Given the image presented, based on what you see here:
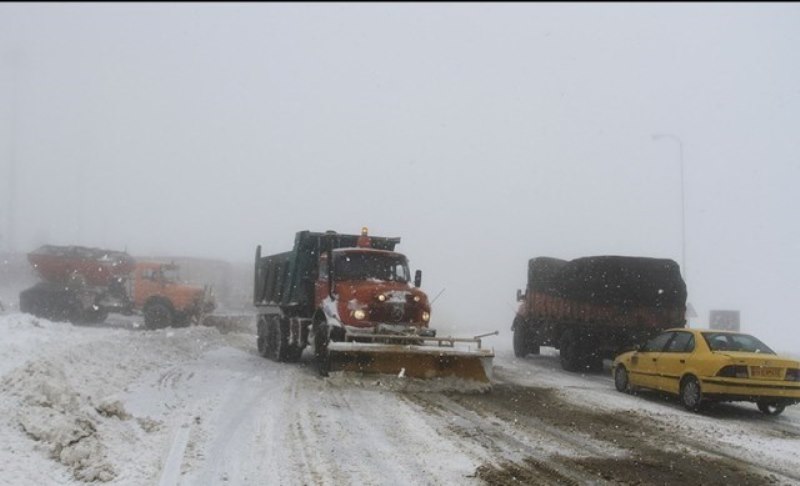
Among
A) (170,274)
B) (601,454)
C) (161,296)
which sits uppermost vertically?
(170,274)

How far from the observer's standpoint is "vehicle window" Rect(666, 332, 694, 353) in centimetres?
1179

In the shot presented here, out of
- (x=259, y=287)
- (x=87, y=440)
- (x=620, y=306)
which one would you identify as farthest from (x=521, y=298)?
(x=87, y=440)

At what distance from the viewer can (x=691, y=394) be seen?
37.0 ft

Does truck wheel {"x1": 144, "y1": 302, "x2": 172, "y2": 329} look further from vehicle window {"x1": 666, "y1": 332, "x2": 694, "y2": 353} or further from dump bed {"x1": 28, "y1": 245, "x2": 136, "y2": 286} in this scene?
vehicle window {"x1": 666, "y1": 332, "x2": 694, "y2": 353}

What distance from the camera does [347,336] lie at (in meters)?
12.7

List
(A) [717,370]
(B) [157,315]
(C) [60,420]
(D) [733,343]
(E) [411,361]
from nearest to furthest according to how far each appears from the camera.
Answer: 1. (C) [60,420]
2. (A) [717,370]
3. (D) [733,343]
4. (E) [411,361]
5. (B) [157,315]

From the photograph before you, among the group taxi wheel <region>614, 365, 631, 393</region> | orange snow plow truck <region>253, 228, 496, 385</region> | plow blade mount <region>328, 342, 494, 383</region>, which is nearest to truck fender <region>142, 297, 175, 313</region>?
orange snow plow truck <region>253, 228, 496, 385</region>

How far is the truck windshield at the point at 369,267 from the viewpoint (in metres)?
14.6

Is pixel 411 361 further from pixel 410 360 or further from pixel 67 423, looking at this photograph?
pixel 67 423

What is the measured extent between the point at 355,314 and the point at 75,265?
15941 millimetres

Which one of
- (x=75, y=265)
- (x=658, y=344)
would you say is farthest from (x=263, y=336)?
(x=75, y=265)

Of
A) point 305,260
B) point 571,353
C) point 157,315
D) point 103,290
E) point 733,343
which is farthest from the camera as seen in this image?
point 103,290

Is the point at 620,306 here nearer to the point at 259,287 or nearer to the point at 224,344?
the point at 259,287

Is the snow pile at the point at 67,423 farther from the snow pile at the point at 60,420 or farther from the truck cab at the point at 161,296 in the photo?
the truck cab at the point at 161,296
